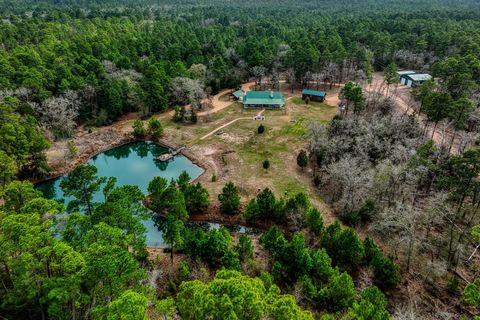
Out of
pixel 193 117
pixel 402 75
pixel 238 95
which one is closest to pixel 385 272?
pixel 193 117

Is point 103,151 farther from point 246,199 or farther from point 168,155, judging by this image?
point 246,199

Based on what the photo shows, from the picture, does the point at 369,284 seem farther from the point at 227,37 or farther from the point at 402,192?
the point at 227,37

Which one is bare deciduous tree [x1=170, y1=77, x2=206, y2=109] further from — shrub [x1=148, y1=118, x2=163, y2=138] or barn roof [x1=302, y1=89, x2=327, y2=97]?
barn roof [x1=302, y1=89, x2=327, y2=97]

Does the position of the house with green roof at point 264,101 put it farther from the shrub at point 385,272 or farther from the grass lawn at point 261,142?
the shrub at point 385,272

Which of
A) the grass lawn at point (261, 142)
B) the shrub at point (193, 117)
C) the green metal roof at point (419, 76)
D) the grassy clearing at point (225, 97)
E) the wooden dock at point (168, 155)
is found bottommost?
the wooden dock at point (168, 155)

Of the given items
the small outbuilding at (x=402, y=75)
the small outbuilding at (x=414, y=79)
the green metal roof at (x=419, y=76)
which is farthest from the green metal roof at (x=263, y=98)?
the green metal roof at (x=419, y=76)
